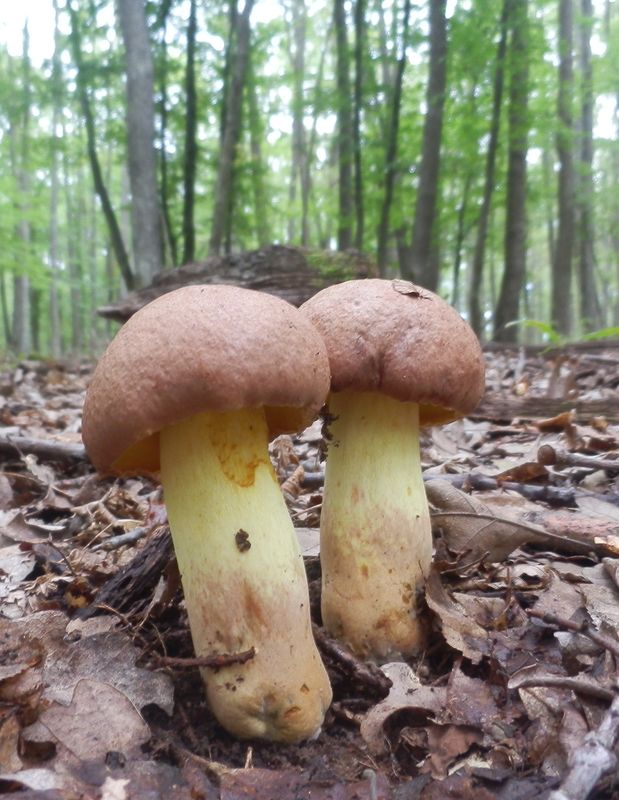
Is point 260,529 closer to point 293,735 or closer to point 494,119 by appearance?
point 293,735

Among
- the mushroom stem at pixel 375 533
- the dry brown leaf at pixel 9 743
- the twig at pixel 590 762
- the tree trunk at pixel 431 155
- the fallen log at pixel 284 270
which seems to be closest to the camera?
the twig at pixel 590 762

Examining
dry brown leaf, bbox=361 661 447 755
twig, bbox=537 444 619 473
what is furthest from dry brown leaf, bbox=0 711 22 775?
twig, bbox=537 444 619 473

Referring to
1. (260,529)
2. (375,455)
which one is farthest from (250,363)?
(375,455)

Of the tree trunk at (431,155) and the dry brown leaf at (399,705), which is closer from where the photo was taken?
the dry brown leaf at (399,705)

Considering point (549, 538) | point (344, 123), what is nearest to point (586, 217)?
point (344, 123)

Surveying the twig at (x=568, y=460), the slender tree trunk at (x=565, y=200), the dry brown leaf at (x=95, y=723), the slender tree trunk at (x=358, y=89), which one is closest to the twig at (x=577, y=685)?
the dry brown leaf at (x=95, y=723)

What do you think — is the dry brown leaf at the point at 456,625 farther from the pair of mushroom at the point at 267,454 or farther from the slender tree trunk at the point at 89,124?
the slender tree trunk at the point at 89,124
